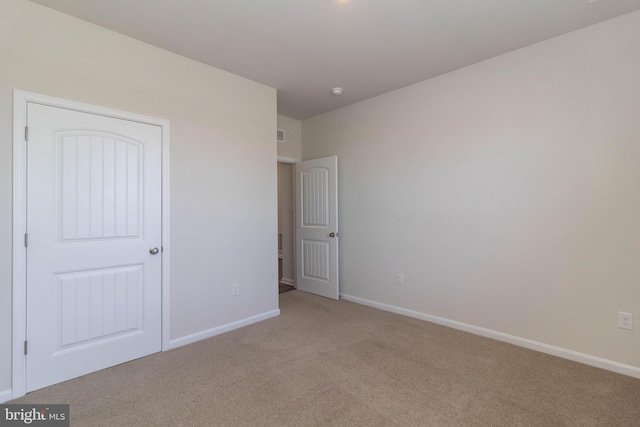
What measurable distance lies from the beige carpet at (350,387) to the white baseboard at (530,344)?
0.24 feet

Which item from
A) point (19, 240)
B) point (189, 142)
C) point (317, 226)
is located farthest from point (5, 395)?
point (317, 226)

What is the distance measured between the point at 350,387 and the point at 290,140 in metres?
3.52

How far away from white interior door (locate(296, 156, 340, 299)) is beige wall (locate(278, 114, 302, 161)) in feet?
0.69

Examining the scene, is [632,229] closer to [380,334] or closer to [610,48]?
[610,48]

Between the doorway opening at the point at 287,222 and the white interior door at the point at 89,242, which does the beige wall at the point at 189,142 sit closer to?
the white interior door at the point at 89,242

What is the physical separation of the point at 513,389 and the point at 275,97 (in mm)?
3490

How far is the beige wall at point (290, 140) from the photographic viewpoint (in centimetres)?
458

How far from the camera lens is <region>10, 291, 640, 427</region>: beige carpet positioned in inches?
72.0

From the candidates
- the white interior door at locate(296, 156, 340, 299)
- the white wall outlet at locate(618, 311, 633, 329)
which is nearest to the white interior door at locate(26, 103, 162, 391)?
the white interior door at locate(296, 156, 340, 299)

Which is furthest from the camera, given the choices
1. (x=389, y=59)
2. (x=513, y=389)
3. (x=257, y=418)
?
(x=389, y=59)

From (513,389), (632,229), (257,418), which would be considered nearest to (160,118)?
(257,418)

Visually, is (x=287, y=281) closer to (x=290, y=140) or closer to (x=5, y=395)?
(x=290, y=140)

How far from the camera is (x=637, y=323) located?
2264mm

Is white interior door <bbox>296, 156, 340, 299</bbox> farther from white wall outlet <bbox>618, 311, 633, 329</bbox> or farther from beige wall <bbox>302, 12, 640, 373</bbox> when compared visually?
white wall outlet <bbox>618, 311, 633, 329</bbox>
